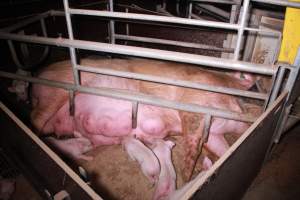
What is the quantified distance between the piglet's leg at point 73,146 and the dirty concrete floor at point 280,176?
5.00ft

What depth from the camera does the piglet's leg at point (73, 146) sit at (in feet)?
7.36

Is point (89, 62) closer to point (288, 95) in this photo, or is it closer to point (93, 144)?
point (93, 144)

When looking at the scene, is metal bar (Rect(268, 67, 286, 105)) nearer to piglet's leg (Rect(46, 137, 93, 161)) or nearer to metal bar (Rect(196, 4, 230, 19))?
piglet's leg (Rect(46, 137, 93, 161))

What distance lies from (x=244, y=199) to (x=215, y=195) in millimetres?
1100

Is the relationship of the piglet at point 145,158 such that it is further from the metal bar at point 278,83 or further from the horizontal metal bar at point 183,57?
the metal bar at point 278,83

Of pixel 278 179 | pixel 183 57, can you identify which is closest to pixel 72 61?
pixel 183 57

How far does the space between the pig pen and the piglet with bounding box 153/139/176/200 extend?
223mm

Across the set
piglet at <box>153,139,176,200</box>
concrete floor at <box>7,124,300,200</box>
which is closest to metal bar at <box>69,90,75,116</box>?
concrete floor at <box>7,124,300,200</box>

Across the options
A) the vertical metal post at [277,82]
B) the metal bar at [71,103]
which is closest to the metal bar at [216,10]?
the vertical metal post at [277,82]

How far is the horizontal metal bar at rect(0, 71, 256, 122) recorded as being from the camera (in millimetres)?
1740

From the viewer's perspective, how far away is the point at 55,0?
439 centimetres

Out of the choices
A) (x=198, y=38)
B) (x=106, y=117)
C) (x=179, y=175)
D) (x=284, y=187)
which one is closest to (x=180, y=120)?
(x=179, y=175)

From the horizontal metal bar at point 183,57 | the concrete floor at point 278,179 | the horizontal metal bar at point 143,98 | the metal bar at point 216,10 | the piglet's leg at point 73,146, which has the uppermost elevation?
the metal bar at point 216,10

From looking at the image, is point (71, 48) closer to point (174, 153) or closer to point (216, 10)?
point (174, 153)
